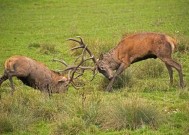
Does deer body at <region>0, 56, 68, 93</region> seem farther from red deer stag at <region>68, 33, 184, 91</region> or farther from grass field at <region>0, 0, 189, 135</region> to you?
red deer stag at <region>68, 33, 184, 91</region>

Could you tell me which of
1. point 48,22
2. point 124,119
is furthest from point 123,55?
point 48,22

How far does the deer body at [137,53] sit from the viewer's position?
1195 cm

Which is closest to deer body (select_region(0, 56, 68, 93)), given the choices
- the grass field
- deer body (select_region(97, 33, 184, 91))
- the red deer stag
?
the grass field

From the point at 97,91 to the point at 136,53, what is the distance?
4.76 ft

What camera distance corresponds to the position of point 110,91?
11.9 m

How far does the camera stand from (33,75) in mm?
11281

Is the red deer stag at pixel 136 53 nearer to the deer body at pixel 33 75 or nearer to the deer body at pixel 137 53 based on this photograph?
the deer body at pixel 137 53

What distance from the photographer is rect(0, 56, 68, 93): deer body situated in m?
11.1

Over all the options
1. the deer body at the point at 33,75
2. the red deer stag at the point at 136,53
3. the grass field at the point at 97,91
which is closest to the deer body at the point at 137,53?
the red deer stag at the point at 136,53

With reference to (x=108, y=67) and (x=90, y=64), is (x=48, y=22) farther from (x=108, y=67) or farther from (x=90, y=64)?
(x=108, y=67)

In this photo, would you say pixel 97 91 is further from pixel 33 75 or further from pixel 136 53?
pixel 33 75

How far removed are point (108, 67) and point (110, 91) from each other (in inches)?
33.3

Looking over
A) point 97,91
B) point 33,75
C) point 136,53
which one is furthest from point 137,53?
point 33,75

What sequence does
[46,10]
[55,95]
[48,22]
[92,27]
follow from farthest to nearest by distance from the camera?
[46,10], [48,22], [92,27], [55,95]
